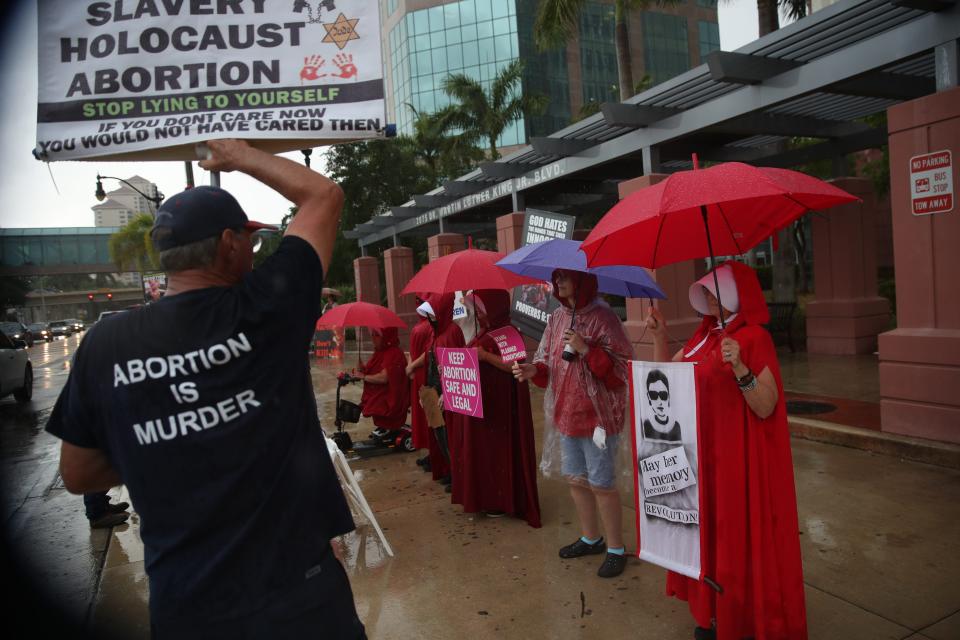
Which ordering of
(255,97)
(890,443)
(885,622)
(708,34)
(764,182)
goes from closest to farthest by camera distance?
(255,97)
(764,182)
(885,622)
(890,443)
(708,34)

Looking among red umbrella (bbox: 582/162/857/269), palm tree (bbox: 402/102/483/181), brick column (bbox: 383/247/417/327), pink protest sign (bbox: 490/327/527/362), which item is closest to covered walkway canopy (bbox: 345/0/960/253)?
red umbrella (bbox: 582/162/857/269)

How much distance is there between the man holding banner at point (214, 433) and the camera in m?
1.52

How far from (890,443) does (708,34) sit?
188 ft

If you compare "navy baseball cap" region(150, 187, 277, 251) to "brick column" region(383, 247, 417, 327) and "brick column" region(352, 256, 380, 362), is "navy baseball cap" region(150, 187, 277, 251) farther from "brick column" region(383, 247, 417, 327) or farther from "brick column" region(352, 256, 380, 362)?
"brick column" region(352, 256, 380, 362)

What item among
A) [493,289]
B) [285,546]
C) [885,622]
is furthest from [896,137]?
[285,546]

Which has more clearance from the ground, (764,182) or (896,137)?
(896,137)

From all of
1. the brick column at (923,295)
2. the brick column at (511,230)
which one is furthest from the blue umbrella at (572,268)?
the brick column at (511,230)

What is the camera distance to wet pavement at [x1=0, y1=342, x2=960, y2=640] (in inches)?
134

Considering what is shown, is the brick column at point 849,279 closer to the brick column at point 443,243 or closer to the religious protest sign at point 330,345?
the brick column at point 443,243

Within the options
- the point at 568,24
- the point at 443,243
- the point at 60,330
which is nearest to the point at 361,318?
the point at 443,243

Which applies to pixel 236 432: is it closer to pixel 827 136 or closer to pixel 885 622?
pixel 885 622

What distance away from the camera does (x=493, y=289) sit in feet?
16.4

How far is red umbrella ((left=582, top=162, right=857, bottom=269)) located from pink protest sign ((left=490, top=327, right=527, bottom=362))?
1508 millimetres

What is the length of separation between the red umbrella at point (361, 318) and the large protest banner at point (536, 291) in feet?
4.33
